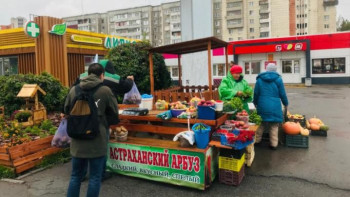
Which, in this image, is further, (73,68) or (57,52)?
(73,68)

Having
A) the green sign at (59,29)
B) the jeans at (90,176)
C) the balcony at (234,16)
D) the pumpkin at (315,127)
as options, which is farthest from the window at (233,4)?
the jeans at (90,176)

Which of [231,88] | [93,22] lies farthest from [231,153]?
[93,22]

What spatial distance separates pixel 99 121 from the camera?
3.40 meters

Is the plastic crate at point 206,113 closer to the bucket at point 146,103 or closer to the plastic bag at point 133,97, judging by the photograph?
the bucket at point 146,103

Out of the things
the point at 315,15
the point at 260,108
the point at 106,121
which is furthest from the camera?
the point at 315,15

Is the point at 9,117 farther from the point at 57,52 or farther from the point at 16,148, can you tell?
the point at 57,52

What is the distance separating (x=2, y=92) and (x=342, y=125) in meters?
11.2

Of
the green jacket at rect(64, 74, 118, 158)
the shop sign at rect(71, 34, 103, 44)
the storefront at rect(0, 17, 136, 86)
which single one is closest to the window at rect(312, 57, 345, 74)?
the storefront at rect(0, 17, 136, 86)

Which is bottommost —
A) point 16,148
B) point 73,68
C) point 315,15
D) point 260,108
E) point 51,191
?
point 51,191

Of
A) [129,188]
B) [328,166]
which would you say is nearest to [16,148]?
[129,188]

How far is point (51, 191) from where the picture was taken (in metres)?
4.36

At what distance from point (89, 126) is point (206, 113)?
1974 mm

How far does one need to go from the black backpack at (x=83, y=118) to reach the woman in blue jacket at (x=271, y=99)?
4.01 metres

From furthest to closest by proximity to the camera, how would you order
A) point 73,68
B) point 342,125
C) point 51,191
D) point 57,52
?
point 73,68
point 57,52
point 342,125
point 51,191
